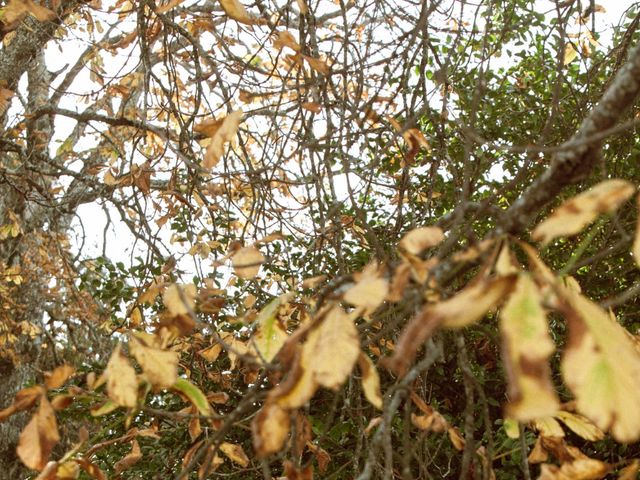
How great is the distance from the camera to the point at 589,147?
2.54ft

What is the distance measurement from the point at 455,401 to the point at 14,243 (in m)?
4.34

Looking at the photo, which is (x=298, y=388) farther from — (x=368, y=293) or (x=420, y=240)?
(x=420, y=240)

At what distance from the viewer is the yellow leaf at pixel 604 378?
446 millimetres

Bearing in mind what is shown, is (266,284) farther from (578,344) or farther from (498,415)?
(578,344)

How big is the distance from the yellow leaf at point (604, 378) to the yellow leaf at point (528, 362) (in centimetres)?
2

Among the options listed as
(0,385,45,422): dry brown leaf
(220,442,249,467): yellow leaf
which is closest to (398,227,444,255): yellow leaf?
(0,385,45,422): dry brown leaf

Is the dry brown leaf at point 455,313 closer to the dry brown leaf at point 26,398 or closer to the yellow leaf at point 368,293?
the yellow leaf at point 368,293

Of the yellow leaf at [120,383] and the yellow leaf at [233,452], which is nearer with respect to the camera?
the yellow leaf at [120,383]

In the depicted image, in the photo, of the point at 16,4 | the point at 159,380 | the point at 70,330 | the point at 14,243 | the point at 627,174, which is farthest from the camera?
the point at 70,330

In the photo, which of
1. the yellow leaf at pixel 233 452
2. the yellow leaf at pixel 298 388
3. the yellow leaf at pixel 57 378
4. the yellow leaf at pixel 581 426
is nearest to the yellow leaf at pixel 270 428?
the yellow leaf at pixel 298 388

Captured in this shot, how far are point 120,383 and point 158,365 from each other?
56 mm

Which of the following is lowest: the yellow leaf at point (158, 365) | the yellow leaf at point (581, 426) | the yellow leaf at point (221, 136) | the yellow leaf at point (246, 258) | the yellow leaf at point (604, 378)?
the yellow leaf at point (581, 426)

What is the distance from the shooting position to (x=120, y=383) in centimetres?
89

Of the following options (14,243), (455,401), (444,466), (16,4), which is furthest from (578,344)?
(14,243)
